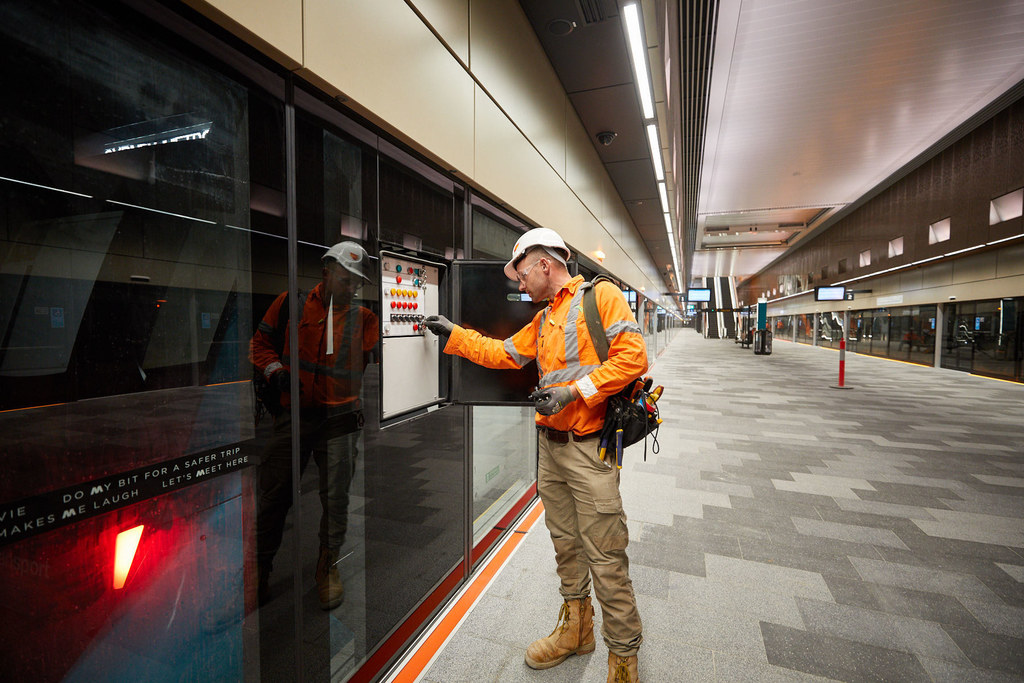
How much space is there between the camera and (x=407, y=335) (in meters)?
2.05

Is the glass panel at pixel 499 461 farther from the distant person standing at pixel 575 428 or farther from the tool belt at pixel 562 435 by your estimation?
the tool belt at pixel 562 435

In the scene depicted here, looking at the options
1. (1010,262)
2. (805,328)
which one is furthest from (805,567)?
(805,328)

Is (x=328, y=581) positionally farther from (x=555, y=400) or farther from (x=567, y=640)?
(x=555, y=400)

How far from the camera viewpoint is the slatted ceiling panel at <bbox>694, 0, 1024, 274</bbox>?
617 cm

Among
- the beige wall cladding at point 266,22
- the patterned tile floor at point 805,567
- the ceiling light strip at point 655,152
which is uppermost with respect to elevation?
the ceiling light strip at point 655,152

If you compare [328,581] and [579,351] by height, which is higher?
[579,351]

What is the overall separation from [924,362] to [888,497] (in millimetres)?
15081

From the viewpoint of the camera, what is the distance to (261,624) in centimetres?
162

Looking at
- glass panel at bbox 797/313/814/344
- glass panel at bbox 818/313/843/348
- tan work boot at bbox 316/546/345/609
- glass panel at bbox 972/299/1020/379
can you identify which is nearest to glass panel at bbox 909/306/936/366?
glass panel at bbox 972/299/1020/379

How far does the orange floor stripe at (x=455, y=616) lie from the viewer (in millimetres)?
1925

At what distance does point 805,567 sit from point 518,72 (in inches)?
147

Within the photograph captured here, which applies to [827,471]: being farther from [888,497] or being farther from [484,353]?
[484,353]

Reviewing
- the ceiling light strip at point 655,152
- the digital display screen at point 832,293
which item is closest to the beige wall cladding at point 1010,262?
the digital display screen at point 832,293

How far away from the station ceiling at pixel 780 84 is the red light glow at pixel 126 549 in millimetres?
3519
